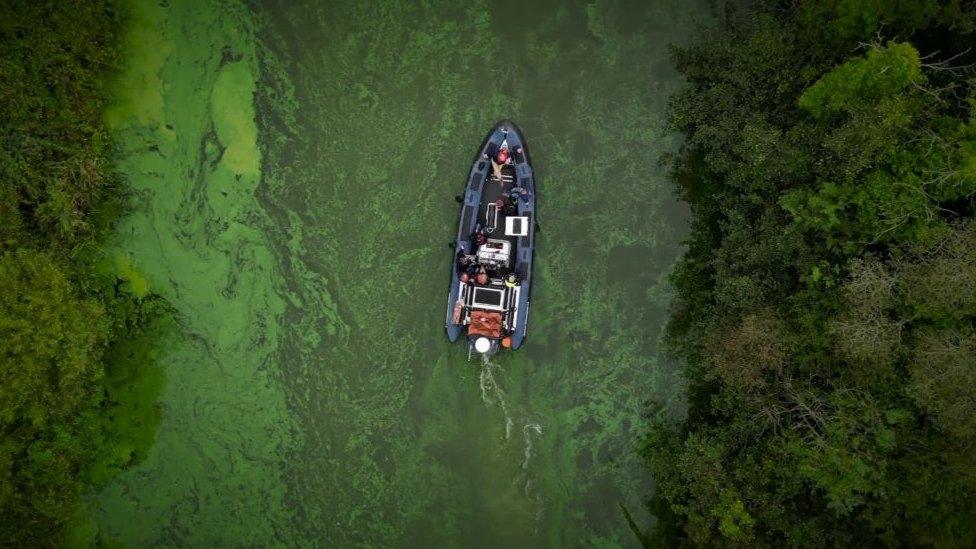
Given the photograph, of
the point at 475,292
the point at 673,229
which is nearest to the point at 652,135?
the point at 673,229

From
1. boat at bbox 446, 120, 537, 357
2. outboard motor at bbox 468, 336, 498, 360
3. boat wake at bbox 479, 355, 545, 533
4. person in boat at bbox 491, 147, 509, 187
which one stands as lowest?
boat wake at bbox 479, 355, 545, 533

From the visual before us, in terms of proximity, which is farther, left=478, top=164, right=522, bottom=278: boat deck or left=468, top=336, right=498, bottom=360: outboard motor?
left=478, top=164, right=522, bottom=278: boat deck

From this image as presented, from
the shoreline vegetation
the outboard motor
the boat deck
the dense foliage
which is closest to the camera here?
the dense foliage

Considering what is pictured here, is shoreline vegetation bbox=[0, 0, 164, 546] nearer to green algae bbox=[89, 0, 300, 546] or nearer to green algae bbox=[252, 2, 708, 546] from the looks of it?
green algae bbox=[89, 0, 300, 546]

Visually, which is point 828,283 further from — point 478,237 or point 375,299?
point 375,299

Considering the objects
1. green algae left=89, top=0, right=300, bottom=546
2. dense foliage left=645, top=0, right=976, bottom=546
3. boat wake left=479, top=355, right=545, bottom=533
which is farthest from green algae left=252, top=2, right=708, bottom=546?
dense foliage left=645, top=0, right=976, bottom=546

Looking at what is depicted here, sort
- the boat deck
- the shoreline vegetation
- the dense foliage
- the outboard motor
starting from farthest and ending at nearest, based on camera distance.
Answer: the boat deck
the outboard motor
the shoreline vegetation
the dense foliage

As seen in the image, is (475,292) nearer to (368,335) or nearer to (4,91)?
(368,335)
